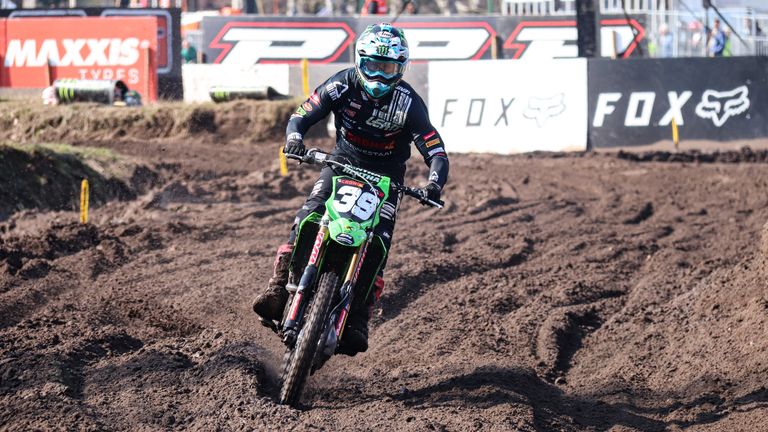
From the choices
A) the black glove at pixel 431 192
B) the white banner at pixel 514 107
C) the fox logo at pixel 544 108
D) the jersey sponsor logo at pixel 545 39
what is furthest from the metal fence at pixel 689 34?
the black glove at pixel 431 192

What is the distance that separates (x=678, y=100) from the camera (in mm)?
18672

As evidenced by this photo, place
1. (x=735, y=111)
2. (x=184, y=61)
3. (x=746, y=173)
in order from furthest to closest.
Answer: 1. (x=184, y=61)
2. (x=735, y=111)
3. (x=746, y=173)

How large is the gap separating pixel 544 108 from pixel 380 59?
12.4m

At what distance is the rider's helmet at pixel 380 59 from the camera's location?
21.1ft

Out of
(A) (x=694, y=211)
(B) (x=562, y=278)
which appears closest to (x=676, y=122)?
(A) (x=694, y=211)

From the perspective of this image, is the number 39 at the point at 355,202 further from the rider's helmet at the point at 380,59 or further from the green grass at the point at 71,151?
the green grass at the point at 71,151

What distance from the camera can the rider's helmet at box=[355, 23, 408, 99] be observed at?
6.44 meters

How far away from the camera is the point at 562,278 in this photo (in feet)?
31.9

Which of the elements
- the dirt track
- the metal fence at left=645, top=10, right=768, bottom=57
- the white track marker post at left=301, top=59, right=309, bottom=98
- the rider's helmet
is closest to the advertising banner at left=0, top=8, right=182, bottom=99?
the white track marker post at left=301, top=59, right=309, bottom=98

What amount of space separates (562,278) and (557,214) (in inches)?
136

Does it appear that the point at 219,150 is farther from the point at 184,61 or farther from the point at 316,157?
the point at 316,157

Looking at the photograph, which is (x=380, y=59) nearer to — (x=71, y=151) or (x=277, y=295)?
(x=277, y=295)

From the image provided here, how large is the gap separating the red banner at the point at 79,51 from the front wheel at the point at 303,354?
1711 centimetres

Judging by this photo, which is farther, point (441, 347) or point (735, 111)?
point (735, 111)
